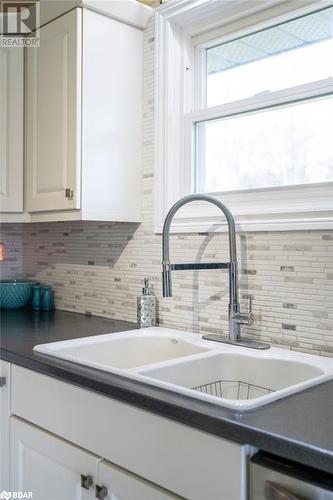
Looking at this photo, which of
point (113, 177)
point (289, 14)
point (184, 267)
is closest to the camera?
point (184, 267)

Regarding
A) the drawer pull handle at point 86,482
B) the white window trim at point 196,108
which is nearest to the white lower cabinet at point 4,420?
the drawer pull handle at point 86,482

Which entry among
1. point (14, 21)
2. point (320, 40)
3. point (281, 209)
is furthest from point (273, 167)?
point (14, 21)

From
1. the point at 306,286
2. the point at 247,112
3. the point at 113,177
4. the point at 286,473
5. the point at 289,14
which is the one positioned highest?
the point at 289,14

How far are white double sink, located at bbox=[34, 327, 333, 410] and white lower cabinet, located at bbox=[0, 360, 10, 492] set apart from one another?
16 cm

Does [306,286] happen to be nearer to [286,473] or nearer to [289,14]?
[286,473]

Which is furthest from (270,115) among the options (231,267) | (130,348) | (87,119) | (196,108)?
(130,348)

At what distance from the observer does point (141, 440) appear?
3.54ft

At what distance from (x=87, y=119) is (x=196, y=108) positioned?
0.44 meters

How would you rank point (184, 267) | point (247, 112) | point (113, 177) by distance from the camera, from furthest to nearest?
point (113, 177) < point (247, 112) < point (184, 267)

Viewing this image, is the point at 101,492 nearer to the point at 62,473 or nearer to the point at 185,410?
the point at 62,473

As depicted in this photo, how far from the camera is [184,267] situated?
1515 mm

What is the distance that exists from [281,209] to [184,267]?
0.36m

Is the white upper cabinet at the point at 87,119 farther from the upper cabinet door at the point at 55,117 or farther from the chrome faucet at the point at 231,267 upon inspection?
the chrome faucet at the point at 231,267

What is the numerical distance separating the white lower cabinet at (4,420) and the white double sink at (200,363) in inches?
6.1
